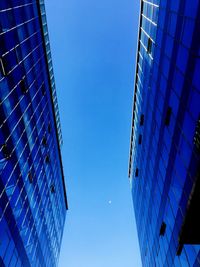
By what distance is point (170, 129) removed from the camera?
77.8ft

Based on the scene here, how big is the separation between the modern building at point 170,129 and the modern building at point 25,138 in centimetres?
1445

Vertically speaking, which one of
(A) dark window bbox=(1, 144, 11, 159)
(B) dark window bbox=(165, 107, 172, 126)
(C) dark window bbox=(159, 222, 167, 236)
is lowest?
(C) dark window bbox=(159, 222, 167, 236)

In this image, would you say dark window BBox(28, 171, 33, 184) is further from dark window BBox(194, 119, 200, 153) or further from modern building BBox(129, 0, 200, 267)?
dark window BBox(194, 119, 200, 153)

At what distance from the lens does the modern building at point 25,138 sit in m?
23.0

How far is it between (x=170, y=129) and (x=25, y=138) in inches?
617

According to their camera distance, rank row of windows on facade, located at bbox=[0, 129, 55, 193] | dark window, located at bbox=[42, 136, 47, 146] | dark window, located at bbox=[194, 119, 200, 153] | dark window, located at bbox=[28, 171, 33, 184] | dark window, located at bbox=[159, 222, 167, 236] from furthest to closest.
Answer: dark window, located at bbox=[42, 136, 47, 146], dark window, located at bbox=[28, 171, 33, 184], dark window, located at bbox=[159, 222, 167, 236], row of windows on facade, located at bbox=[0, 129, 55, 193], dark window, located at bbox=[194, 119, 200, 153]

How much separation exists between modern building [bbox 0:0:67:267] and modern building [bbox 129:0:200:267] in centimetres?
1445

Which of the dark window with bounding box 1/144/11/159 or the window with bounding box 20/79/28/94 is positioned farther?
the window with bounding box 20/79/28/94

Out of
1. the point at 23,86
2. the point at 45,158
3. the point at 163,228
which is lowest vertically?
the point at 163,228

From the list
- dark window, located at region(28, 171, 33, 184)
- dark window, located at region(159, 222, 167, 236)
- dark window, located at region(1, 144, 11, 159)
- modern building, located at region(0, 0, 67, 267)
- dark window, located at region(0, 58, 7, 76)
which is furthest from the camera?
dark window, located at region(28, 171, 33, 184)

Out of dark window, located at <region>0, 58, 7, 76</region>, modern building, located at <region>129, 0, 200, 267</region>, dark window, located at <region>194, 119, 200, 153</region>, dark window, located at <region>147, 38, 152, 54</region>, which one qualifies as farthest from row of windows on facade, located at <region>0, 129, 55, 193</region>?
dark window, located at <region>147, 38, 152, 54</region>

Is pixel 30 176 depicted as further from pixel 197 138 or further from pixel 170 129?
pixel 197 138

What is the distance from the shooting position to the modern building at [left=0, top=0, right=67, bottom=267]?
75.5ft

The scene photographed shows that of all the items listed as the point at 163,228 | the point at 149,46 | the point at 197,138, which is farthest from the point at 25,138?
the point at 197,138
